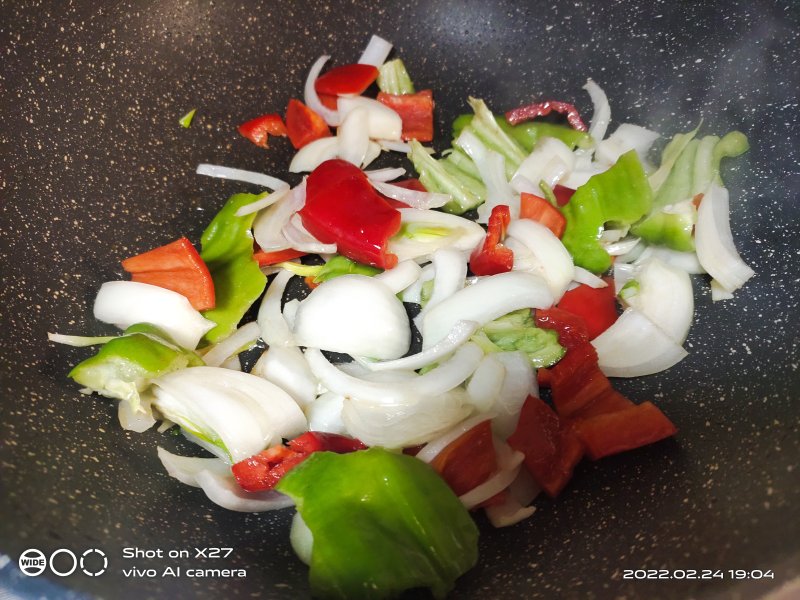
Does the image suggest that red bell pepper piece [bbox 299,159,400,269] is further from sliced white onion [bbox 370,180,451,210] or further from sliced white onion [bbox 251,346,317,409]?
sliced white onion [bbox 251,346,317,409]

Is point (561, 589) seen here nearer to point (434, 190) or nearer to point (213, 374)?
point (213, 374)

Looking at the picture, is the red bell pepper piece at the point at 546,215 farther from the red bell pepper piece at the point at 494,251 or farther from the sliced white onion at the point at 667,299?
the sliced white onion at the point at 667,299

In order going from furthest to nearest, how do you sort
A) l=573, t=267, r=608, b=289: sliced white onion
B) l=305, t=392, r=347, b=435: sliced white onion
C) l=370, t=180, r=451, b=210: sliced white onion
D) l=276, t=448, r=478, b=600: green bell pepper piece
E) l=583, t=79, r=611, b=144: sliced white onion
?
1. l=583, t=79, r=611, b=144: sliced white onion
2. l=370, t=180, r=451, b=210: sliced white onion
3. l=573, t=267, r=608, b=289: sliced white onion
4. l=305, t=392, r=347, b=435: sliced white onion
5. l=276, t=448, r=478, b=600: green bell pepper piece

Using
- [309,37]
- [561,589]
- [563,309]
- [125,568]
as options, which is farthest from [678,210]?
[125,568]

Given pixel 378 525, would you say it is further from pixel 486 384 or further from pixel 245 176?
pixel 245 176

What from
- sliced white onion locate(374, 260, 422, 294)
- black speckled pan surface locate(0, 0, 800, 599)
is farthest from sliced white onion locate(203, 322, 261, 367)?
sliced white onion locate(374, 260, 422, 294)

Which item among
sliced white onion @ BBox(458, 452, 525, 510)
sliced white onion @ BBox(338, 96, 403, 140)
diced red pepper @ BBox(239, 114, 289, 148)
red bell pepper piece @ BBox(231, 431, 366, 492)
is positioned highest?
sliced white onion @ BBox(338, 96, 403, 140)
